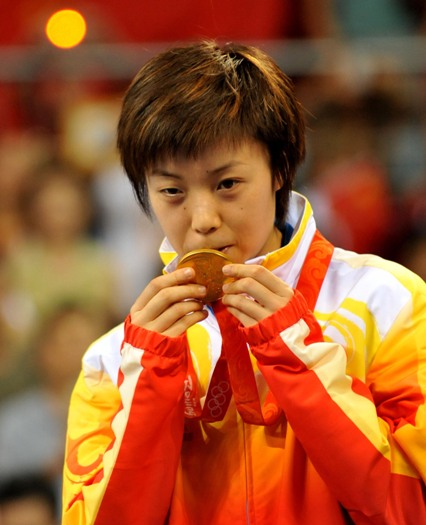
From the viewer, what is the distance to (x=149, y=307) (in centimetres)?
150

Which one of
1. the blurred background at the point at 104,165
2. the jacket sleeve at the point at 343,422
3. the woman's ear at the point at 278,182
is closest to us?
the jacket sleeve at the point at 343,422

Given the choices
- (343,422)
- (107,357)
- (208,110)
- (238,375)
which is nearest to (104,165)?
(107,357)

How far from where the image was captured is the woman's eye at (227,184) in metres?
1.54

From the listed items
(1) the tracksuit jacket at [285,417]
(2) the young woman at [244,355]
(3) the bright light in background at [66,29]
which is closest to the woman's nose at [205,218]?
(2) the young woman at [244,355]

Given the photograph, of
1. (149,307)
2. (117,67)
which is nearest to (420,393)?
(149,307)

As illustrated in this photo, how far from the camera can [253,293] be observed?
4.75ft

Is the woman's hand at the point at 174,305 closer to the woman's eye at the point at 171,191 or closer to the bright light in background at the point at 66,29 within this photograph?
the woman's eye at the point at 171,191

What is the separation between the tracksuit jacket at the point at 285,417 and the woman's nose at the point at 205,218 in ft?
0.37

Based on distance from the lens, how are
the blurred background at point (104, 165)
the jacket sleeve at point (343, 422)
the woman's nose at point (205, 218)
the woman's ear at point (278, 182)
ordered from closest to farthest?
1. the jacket sleeve at point (343, 422)
2. the woman's nose at point (205, 218)
3. the woman's ear at point (278, 182)
4. the blurred background at point (104, 165)

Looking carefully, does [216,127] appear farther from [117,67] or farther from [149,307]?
[117,67]

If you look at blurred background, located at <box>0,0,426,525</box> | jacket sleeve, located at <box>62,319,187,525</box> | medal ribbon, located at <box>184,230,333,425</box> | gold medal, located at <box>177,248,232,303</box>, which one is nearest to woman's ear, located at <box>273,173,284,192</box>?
medal ribbon, located at <box>184,230,333,425</box>

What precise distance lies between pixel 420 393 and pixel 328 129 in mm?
2035

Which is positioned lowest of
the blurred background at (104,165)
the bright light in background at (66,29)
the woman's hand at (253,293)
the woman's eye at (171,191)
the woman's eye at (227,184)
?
the woman's hand at (253,293)

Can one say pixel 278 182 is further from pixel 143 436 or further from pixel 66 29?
pixel 66 29
